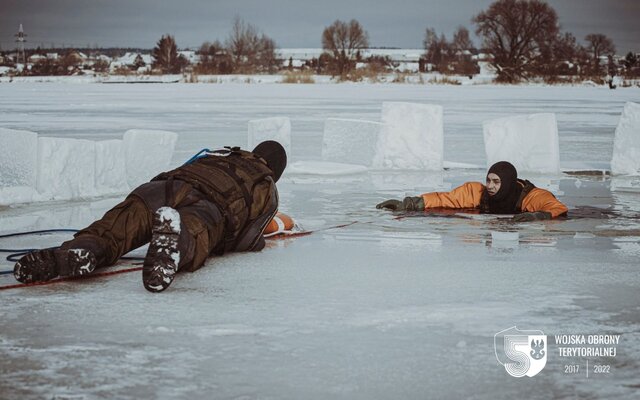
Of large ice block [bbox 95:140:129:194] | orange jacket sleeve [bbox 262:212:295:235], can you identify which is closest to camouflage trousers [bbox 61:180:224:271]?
orange jacket sleeve [bbox 262:212:295:235]

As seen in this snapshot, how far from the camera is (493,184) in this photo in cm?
690

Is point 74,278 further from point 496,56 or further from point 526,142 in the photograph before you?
point 496,56

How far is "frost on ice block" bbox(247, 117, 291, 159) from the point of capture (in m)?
9.67

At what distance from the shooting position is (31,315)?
3.86 metres

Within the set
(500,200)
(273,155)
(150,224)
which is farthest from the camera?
(500,200)

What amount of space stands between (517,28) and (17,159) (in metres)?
59.1

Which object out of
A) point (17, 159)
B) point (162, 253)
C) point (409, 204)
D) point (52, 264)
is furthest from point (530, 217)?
point (17, 159)

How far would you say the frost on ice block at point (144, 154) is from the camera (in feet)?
27.7

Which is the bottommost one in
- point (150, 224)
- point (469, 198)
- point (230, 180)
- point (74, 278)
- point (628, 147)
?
point (74, 278)

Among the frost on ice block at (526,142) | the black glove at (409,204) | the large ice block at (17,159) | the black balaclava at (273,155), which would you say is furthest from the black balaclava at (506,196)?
the large ice block at (17,159)

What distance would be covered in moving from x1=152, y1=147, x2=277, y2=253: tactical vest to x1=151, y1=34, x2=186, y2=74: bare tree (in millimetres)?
64829

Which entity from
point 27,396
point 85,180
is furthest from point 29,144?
point 27,396

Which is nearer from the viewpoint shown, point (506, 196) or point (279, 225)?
point (279, 225)

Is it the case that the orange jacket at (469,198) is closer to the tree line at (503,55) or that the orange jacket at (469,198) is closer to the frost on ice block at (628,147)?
the frost on ice block at (628,147)
